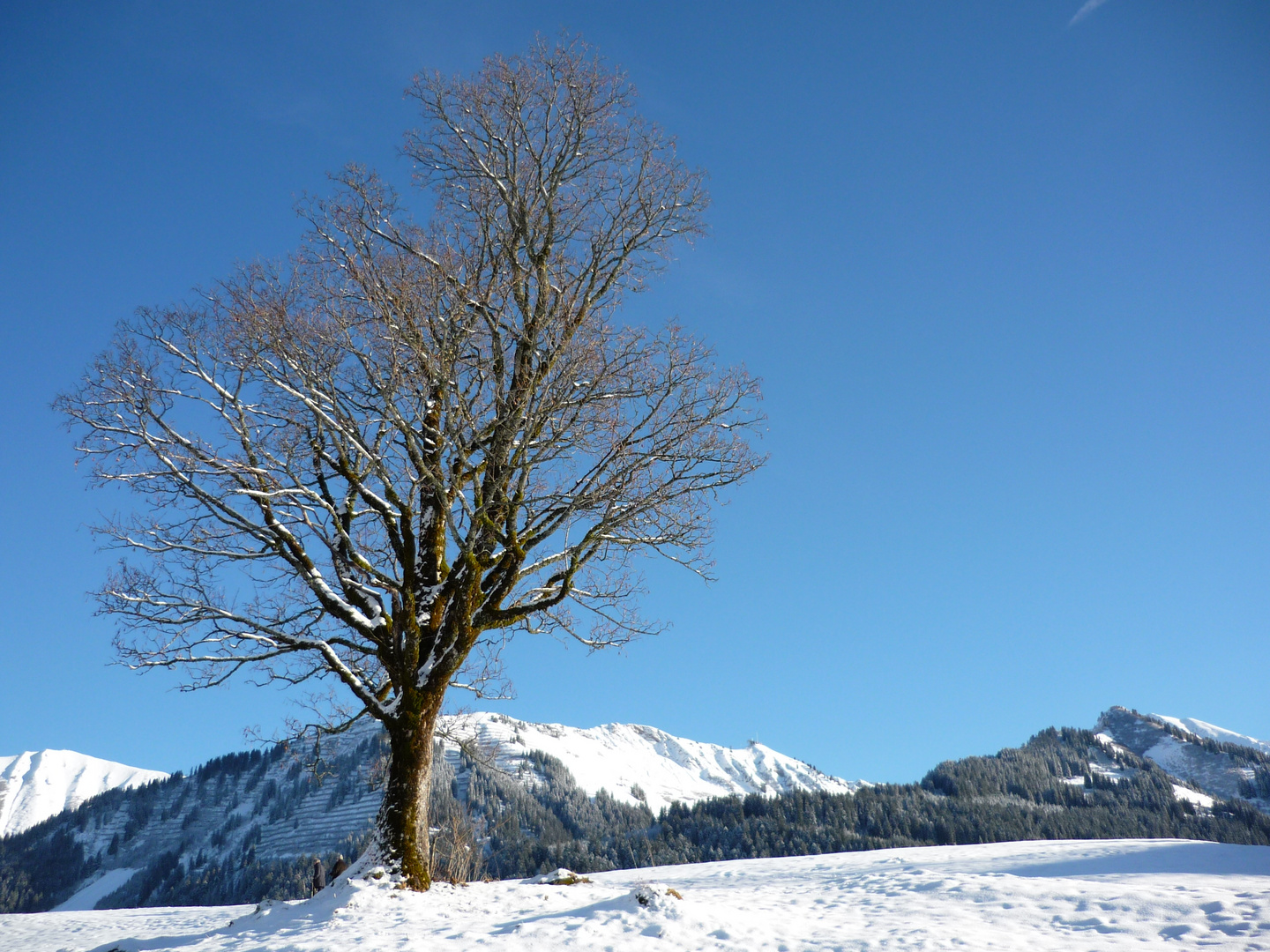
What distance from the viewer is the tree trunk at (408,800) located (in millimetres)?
8117

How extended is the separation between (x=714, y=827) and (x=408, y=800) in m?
108

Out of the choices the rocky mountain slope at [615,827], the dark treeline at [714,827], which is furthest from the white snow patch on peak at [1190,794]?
the dark treeline at [714,827]

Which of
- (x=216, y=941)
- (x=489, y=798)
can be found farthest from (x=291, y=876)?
(x=216, y=941)

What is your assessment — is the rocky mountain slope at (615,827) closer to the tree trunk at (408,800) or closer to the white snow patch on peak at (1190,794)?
Result: the white snow patch on peak at (1190,794)

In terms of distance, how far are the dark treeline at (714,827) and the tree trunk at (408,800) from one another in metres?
52.4

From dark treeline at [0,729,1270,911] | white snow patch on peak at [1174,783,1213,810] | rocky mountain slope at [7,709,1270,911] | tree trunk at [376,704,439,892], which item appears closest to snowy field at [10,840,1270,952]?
tree trunk at [376,704,439,892]

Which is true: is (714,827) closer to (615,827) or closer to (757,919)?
(615,827)

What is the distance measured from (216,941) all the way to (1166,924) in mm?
9202

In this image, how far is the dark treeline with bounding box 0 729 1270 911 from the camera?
3814 inches

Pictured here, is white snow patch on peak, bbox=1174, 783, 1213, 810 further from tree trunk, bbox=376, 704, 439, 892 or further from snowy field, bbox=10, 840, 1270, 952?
tree trunk, bbox=376, 704, 439, 892

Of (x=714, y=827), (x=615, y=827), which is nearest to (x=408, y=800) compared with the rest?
(x=714, y=827)

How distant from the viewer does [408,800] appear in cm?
830

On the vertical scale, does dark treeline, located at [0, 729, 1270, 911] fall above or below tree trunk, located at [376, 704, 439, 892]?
above

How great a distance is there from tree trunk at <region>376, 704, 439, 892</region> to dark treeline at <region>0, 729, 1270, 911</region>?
52.4 metres
